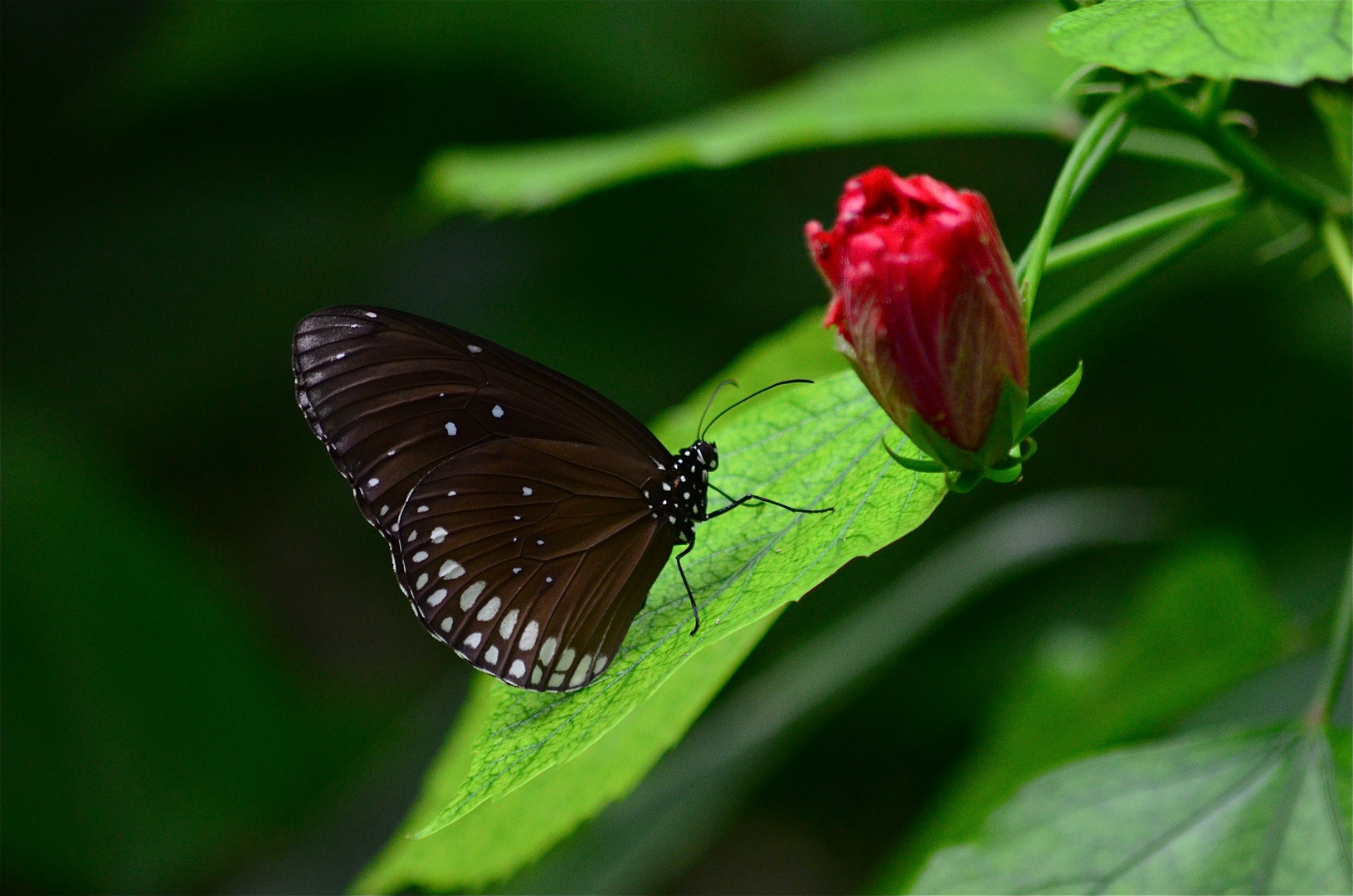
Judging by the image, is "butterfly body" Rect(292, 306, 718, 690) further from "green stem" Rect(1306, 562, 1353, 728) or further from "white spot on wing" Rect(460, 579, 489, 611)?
"green stem" Rect(1306, 562, 1353, 728)

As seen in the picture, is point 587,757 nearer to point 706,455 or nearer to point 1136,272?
point 706,455

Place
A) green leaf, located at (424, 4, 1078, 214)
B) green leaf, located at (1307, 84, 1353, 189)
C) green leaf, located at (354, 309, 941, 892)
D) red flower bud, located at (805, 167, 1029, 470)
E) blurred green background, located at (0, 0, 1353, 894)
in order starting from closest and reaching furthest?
red flower bud, located at (805, 167, 1029, 470) < green leaf, located at (354, 309, 941, 892) < green leaf, located at (1307, 84, 1353, 189) < green leaf, located at (424, 4, 1078, 214) < blurred green background, located at (0, 0, 1353, 894)

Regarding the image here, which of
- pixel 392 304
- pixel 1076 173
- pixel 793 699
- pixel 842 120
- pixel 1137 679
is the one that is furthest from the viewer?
pixel 392 304

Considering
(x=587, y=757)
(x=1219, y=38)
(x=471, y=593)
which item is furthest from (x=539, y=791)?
(x=1219, y=38)

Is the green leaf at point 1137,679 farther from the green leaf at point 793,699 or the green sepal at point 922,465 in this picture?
the green sepal at point 922,465

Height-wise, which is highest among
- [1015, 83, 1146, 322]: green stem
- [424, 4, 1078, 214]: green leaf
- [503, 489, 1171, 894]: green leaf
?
[424, 4, 1078, 214]: green leaf

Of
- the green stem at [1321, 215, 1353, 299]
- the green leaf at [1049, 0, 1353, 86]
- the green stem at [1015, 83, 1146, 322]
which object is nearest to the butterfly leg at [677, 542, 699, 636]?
the green stem at [1015, 83, 1146, 322]

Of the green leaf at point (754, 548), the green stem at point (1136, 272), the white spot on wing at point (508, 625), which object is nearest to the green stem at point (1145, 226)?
the green stem at point (1136, 272)
